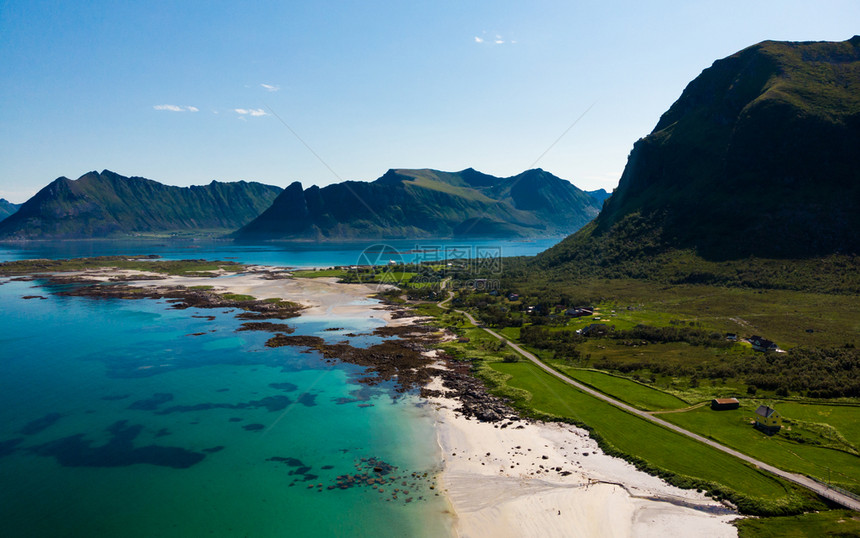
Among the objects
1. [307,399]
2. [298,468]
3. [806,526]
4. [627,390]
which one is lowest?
[298,468]

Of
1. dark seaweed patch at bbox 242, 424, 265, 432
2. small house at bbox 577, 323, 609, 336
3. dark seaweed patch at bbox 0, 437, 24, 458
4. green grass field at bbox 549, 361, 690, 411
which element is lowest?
dark seaweed patch at bbox 242, 424, 265, 432

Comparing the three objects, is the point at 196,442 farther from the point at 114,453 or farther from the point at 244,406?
the point at 244,406

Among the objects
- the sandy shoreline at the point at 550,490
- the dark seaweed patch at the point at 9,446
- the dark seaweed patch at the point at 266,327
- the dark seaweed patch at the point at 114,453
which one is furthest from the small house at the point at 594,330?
the dark seaweed patch at the point at 9,446

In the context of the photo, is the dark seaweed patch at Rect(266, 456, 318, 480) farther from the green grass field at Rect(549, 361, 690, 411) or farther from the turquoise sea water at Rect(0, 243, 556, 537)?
the green grass field at Rect(549, 361, 690, 411)

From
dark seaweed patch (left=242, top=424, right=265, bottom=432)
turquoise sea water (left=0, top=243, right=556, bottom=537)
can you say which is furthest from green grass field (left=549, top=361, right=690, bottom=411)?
dark seaweed patch (left=242, top=424, right=265, bottom=432)

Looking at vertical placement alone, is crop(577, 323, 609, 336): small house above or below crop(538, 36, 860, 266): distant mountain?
below

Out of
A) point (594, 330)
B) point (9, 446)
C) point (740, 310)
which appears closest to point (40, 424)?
point (9, 446)
